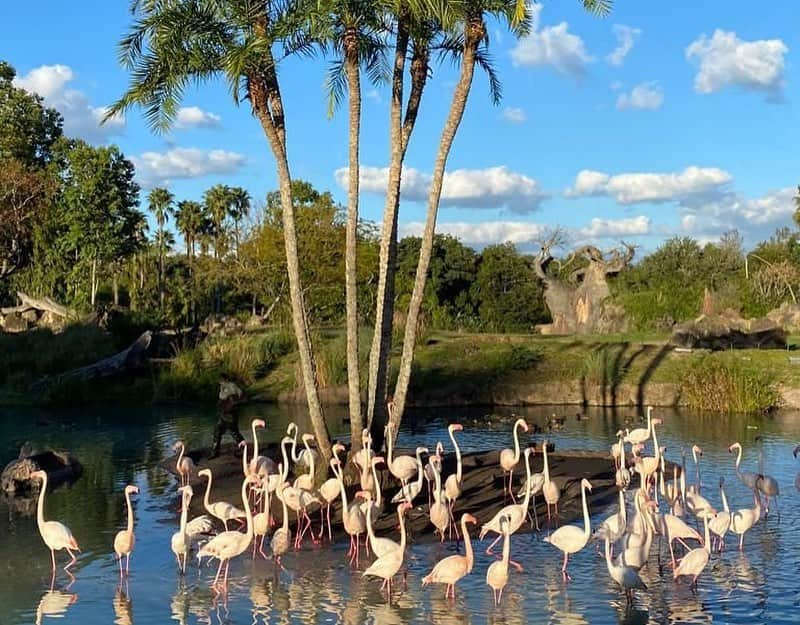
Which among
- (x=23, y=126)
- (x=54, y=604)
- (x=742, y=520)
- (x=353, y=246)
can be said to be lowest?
(x=54, y=604)

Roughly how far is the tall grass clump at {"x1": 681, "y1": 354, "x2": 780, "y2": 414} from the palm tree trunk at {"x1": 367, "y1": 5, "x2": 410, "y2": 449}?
45.4 feet

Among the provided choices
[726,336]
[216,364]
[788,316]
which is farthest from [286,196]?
[788,316]

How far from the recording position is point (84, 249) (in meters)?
45.1

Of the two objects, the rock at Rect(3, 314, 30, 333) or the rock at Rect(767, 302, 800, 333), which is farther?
the rock at Rect(767, 302, 800, 333)

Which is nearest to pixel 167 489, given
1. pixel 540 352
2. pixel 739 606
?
pixel 739 606

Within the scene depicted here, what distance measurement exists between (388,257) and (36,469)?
720 cm

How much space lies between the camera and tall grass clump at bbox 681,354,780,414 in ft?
83.3

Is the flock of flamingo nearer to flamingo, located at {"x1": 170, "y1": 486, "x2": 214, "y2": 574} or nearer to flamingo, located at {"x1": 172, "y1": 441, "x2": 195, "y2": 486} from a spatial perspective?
flamingo, located at {"x1": 170, "y1": 486, "x2": 214, "y2": 574}

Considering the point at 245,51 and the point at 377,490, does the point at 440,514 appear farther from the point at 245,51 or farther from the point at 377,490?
the point at 245,51

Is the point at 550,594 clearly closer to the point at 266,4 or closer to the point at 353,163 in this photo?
the point at 353,163

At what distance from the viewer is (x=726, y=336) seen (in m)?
31.5

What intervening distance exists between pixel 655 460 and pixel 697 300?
37.1 metres

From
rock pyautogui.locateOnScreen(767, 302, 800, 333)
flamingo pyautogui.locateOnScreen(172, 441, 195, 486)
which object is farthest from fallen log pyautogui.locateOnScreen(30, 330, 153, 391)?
rock pyautogui.locateOnScreen(767, 302, 800, 333)

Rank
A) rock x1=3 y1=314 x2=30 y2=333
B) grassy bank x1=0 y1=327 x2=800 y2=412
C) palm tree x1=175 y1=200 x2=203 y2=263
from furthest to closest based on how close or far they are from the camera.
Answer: palm tree x1=175 y1=200 x2=203 y2=263 < rock x1=3 y1=314 x2=30 y2=333 < grassy bank x1=0 y1=327 x2=800 y2=412
